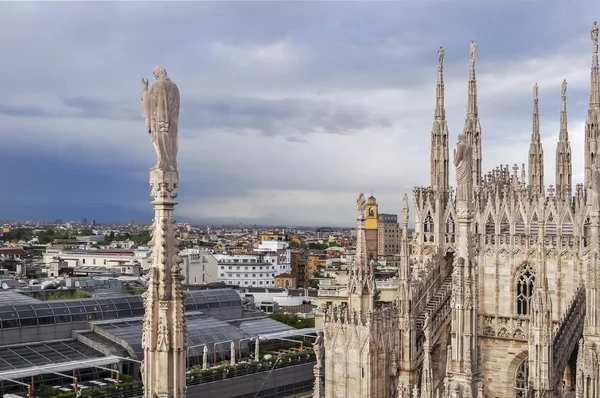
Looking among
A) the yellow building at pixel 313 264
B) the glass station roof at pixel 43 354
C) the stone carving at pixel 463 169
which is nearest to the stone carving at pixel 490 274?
the stone carving at pixel 463 169

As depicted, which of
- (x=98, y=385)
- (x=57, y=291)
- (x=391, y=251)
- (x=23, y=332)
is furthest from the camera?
(x=391, y=251)

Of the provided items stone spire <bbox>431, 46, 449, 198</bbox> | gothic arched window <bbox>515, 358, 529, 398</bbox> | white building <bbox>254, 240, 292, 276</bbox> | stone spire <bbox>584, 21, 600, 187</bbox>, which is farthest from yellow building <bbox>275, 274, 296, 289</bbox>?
stone spire <bbox>584, 21, 600, 187</bbox>

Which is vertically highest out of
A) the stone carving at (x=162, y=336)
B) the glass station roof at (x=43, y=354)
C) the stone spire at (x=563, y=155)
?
the stone spire at (x=563, y=155)

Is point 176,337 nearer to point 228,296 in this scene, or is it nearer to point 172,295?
point 172,295

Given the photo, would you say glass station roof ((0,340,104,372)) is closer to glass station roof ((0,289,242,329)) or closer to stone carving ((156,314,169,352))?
glass station roof ((0,289,242,329))

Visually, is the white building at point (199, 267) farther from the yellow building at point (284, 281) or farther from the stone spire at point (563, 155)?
the stone spire at point (563, 155)

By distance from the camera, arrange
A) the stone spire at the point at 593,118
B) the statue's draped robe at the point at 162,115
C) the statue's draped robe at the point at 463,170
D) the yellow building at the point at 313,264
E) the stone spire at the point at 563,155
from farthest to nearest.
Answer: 1. the yellow building at the point at 313,264
2. the stone spire at the point at 563,155
3. the stone spire at the point at 593,118
4. the statue's draped robe at the point at 463,170
5. the statue's draped robe at the point at 162,115

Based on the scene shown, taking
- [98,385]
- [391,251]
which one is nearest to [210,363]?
[98,385]
